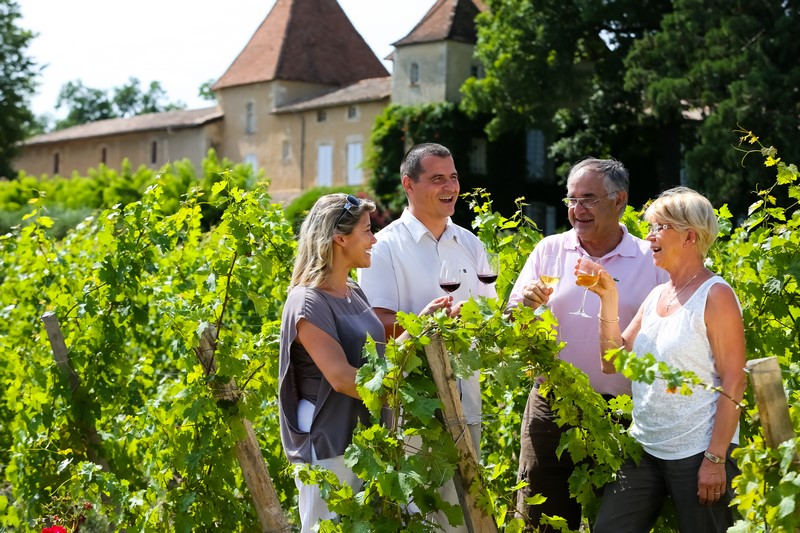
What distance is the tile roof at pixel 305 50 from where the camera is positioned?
152 ft

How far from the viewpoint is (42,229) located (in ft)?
22.5

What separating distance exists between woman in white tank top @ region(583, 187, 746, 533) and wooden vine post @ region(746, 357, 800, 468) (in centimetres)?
35

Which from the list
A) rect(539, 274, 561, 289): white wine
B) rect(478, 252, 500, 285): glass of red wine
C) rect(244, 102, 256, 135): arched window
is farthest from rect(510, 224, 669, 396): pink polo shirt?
rect(244, 102, 256, 135): arched window

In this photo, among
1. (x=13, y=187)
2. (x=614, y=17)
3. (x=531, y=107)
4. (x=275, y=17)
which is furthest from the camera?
(x=275, y=17)

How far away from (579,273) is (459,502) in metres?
0.85

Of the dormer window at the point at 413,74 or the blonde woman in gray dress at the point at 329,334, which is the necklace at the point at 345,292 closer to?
the blonde woman in gray dress at the point at 329,334

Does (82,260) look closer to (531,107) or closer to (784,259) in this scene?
(784,259)

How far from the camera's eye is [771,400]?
118 inches

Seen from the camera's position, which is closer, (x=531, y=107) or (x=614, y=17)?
(x=614, y=17)

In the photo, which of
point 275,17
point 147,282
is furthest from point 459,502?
point 275,17

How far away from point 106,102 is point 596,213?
83.7 meters

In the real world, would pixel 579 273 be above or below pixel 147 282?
above

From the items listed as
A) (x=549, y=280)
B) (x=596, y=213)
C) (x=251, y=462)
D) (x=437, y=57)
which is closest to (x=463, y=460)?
(x=549, y=280)

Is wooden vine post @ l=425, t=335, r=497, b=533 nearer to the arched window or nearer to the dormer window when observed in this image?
the dormer window
